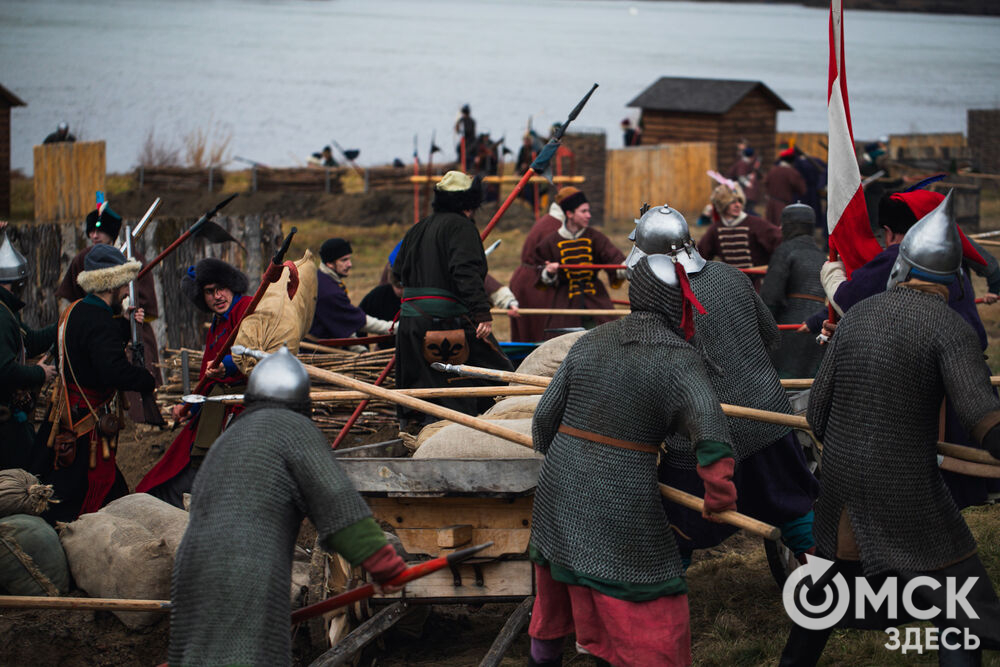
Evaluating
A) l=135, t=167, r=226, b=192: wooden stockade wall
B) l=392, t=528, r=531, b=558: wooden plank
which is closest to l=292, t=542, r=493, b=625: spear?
l=392, t=528, r=531, b=558: wooden plank

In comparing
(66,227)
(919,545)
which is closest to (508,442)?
(919,545)

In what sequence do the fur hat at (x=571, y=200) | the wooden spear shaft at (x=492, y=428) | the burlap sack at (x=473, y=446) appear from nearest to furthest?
the wooden spear shaft at (x=492, y=428)
the burlap sack at (x=473, y=446)
the fur hat at (x=571, y=200)

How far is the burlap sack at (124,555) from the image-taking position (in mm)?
4070

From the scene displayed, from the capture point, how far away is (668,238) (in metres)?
3.98

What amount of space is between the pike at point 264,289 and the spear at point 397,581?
1718mm

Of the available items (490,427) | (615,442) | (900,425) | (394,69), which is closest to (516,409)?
(490,427)

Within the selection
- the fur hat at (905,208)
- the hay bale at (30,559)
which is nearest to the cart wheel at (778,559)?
the fur hat at (905,208)

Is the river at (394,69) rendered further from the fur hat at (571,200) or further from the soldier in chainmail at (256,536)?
the soldier in chainmail at (256,536)

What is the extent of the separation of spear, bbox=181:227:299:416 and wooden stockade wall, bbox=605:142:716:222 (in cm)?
1685

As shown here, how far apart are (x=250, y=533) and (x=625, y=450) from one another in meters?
1.07

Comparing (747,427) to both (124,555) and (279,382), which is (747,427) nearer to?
(279,382)

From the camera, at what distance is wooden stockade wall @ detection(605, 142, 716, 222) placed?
840 inches

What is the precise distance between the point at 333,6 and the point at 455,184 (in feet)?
335

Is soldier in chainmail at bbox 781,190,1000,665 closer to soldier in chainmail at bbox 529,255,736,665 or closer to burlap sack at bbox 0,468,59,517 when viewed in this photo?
soldier in chainmail at bbox 529,255,736,665
